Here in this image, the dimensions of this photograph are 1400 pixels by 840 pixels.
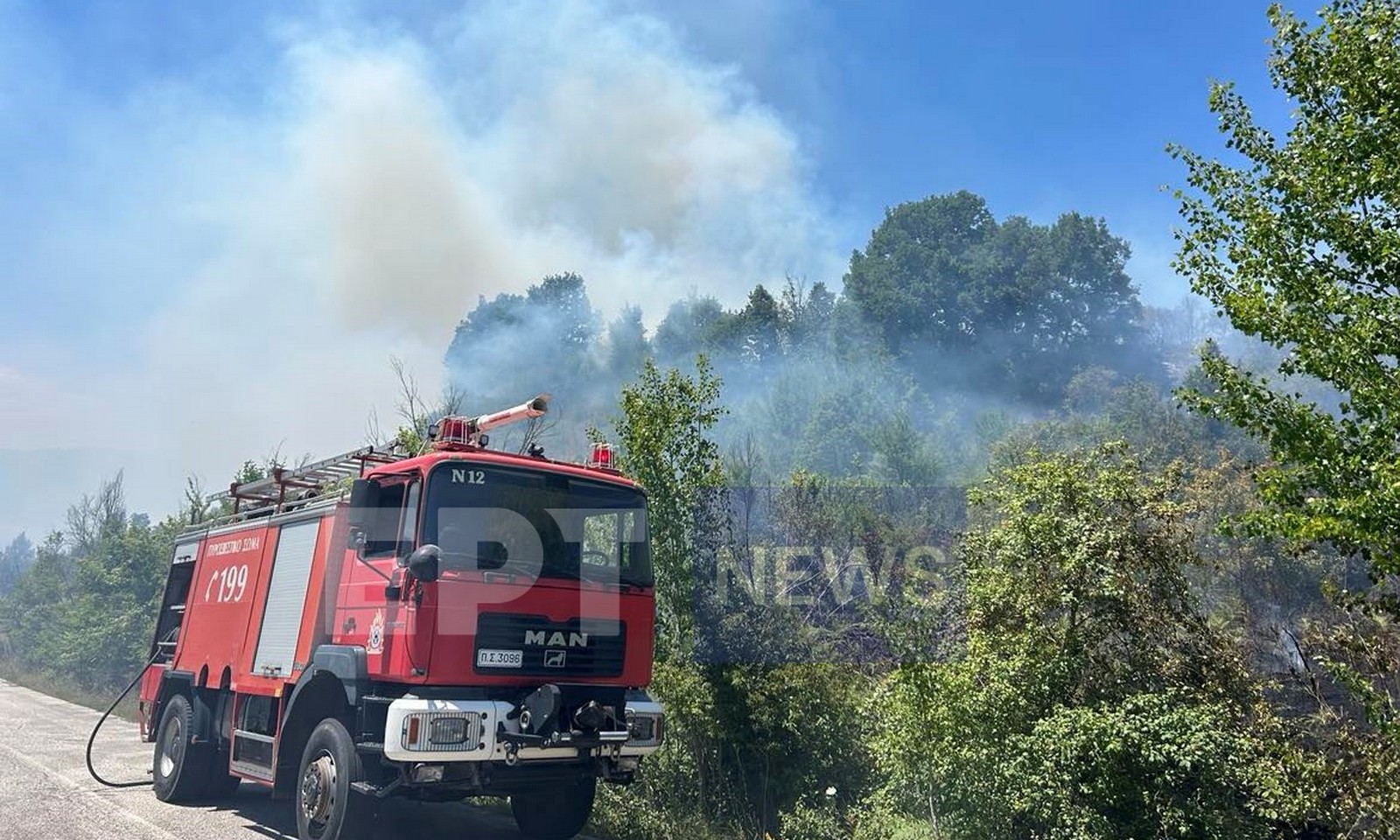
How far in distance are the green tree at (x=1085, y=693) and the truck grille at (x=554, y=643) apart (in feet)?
8.08

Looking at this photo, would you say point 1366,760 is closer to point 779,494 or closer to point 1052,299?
point 779,494

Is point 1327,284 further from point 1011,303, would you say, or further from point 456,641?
point 1011,303

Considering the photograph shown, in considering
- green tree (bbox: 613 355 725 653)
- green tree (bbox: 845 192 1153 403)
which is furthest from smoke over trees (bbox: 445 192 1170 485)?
green tree (bbox: 613 355 725 653)

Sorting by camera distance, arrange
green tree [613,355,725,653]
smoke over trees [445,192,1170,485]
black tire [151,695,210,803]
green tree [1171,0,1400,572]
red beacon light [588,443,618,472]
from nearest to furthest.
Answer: green tree [1171,0,1400,572], red beacon light [588,443,618,472], black tire [151,695,210,803], green tree [613,355,725,653], smoke over trees [445,192,1170,485]

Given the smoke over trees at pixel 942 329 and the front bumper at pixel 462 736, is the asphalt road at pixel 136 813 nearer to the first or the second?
the front bumper at pixel 462 736

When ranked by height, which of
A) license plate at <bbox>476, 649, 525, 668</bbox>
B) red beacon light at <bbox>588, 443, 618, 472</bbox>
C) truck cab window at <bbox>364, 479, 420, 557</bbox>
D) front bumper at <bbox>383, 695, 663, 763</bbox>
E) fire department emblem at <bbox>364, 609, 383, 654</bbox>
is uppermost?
red beacon light at <bbox>588, 443, 618, 472</bbox>

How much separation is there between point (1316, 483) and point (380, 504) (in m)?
7.14

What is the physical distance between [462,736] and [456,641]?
665 mm

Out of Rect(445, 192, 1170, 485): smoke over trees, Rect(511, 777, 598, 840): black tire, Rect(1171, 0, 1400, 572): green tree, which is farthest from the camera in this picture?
Rect(445, 192, 1170, 485): smoke over trees

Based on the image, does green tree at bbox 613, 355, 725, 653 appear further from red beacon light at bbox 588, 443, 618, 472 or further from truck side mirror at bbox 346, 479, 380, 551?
truck side mirror at bbox 346, 479, 380, 551

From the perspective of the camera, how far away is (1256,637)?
11453 millimetres

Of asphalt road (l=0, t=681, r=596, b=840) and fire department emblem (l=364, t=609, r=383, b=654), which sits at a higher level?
fire department emblem (l=364, t=609, r=383, b=654)

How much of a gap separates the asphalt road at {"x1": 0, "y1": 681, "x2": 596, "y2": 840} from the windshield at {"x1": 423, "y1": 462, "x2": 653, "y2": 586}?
2.98 metres

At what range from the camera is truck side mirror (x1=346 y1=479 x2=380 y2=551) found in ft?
24.1
